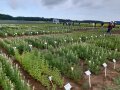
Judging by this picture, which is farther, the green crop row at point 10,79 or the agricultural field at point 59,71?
the agricultural field at point 59,71

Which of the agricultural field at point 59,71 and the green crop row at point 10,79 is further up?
the green crop row at point 10,79

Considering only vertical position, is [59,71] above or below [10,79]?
below

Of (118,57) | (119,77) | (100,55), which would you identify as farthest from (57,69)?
(118,57)

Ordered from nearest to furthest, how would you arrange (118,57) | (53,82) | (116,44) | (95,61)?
(53,82)
(95,61)
(118,57)
(116,44)

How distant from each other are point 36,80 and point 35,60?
711 millimetres

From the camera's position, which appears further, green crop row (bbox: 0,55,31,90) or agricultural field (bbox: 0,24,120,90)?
agricultural field (bbox: 0,24,120,90)

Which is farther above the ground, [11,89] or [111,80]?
[11,89]

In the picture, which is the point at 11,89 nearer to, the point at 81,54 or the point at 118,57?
the point at 81,54

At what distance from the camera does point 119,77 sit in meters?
13.4

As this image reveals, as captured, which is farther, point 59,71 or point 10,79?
point 59,71

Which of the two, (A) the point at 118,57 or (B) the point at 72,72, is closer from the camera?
(B) the point at 72,72

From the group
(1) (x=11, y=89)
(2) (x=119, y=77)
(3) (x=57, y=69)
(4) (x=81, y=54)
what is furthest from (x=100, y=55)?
(1) (x=11, y=89)

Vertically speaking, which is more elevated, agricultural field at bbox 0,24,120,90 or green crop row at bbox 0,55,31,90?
green crop row at bbox 0,55,31,90

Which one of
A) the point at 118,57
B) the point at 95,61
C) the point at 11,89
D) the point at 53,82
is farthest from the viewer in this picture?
the point at 118,57
